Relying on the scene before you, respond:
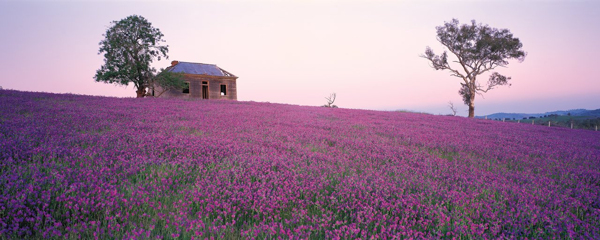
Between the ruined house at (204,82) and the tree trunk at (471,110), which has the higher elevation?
the ruined house at (204,82)

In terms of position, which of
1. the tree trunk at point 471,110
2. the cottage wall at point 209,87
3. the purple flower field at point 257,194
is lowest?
the purple flower field at point 257,194

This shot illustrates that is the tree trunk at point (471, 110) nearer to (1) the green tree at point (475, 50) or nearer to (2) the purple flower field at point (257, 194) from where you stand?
(1) the green tree at point (475, 50)

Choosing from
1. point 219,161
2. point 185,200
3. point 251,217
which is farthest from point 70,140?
point 251,217

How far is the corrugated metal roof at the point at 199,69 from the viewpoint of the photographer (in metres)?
33.9

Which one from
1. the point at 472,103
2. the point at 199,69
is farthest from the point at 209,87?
the point at 472,103

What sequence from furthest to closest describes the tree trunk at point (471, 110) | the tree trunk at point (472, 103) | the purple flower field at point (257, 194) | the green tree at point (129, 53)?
the tree trunk at point (471, 110) < the tree trunk at point (472, 103) < the green tree at point (129, 53) < the purple flower field at point (257, 194)

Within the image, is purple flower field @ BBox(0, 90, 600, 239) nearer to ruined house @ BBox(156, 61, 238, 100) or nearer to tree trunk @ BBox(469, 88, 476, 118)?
ruined house @ BBox(156, 61, 238, 100)

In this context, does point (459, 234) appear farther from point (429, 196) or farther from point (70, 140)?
point (70, 140)

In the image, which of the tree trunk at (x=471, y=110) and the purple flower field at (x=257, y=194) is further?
the tree trunk at (x=471, y=110)

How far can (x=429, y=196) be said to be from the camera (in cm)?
328

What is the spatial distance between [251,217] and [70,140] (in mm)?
4265

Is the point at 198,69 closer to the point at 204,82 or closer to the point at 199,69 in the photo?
the point at 199,69

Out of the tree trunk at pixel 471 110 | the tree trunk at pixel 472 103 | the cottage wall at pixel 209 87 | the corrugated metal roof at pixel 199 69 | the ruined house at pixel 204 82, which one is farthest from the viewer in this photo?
the corrugated metal roof at pixel 199 69

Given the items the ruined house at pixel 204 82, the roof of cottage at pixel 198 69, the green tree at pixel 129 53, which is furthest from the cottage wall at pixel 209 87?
the green tree at pixel 129 53
